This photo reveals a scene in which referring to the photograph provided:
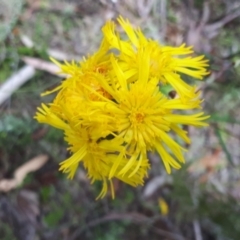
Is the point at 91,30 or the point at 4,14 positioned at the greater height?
the point at 4,14

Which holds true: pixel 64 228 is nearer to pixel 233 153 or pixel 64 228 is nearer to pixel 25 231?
pixel 25 231

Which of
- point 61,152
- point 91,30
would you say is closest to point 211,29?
point 91,30

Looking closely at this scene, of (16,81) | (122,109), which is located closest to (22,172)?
(16,81)

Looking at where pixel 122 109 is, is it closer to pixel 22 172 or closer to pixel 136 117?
pixel 136 117

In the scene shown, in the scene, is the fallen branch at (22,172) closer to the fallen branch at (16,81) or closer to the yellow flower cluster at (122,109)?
the fallen branch at (16,81)

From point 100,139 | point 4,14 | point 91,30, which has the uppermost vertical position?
point 4,14

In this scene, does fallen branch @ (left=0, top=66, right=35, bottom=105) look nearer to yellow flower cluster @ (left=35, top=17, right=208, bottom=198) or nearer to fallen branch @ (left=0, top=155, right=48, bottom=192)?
fallen branch @ (left=0, top=155, right=48, bottom=192)

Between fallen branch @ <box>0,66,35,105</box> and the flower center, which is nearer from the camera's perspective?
the flower center

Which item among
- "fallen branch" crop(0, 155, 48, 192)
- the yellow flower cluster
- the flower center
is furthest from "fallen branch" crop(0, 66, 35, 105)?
the flower center

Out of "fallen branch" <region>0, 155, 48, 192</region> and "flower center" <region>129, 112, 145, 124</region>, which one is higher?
"fallen branch" <region>0, 155, 48, 192</region>
